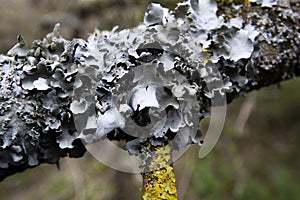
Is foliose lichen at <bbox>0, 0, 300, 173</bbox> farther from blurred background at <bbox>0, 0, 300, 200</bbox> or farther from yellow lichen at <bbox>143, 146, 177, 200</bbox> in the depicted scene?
blurred background at <bbox>0, 0, 300, 200</bbox>

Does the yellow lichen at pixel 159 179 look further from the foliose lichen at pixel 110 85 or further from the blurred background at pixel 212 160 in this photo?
the blurred background at pixel 212 160

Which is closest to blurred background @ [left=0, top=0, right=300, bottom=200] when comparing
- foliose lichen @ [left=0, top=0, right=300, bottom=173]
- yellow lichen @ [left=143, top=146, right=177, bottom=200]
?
foliose lichen @ [left=0, top=0, right=300, bottom=173]

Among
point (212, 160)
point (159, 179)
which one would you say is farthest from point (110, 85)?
point (212, 160)

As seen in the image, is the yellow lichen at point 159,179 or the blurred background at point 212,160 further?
the blurred background at point 212,160

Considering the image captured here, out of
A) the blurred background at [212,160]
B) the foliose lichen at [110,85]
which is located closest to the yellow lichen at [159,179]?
the foliose lichen at [110,85]

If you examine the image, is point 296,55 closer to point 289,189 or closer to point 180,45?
point 180,45

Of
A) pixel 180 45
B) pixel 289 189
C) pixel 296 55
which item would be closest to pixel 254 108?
pixel 289 189

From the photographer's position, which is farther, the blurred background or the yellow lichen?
the blurred background

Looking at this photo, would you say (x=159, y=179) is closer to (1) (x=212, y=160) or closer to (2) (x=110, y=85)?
(2) (x=110, y=85)
